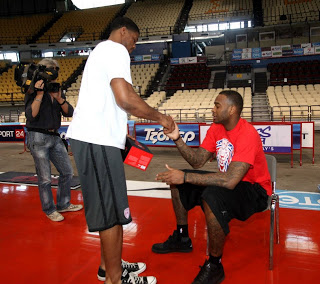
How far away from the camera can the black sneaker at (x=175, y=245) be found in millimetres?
2551

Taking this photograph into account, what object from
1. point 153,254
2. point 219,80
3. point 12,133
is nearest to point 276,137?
point 153,254

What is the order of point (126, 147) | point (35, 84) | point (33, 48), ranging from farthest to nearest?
point (33, 48), point (35, 84), point (126, 147)

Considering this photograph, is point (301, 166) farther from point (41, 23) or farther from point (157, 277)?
point (41, 23)

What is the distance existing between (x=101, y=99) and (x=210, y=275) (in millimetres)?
1394

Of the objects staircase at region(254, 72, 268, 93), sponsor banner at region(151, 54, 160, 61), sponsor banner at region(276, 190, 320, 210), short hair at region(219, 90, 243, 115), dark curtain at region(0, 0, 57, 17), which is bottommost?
sponsor banner at region(276, 190, 320, 210)

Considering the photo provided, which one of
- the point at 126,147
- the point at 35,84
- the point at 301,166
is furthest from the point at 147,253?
the point at 301,166

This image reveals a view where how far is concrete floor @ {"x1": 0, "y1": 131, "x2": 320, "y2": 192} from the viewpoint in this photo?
478 centimetres

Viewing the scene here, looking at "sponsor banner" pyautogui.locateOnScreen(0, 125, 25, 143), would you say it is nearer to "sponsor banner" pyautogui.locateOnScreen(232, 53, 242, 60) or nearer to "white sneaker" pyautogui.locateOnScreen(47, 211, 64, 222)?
"white sneaker" pyautogui.locateOnScreen(47, 211, 64, 222)

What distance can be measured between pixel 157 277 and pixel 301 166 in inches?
185

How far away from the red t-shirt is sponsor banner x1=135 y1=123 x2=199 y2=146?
4143mm

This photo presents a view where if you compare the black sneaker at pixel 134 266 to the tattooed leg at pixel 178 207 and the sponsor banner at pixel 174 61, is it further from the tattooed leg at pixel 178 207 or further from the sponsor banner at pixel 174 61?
the sponsor banner at pixel 174 61

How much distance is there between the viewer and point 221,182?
2.10 m

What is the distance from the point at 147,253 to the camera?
2582 mm

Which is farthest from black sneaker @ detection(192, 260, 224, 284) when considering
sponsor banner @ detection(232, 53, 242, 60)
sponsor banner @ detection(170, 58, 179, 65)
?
sponsor banner @ detection(170, 58, 179, 65)
